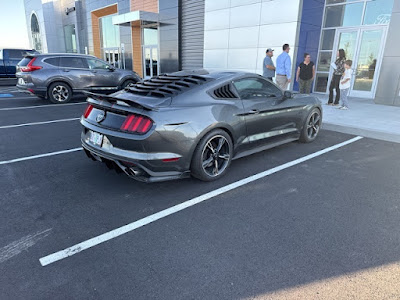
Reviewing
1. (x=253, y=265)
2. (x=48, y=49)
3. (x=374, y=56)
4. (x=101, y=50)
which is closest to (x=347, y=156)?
(x=253, y=265)

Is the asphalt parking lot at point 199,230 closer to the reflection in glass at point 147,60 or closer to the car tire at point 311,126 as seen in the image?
→ the car tire at point 311,126

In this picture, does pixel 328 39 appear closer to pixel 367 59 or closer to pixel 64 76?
pixel 367 59

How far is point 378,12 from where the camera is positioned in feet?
35.7

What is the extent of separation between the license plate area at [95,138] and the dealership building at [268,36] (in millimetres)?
10068

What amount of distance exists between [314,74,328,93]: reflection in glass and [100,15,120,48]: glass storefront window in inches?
657

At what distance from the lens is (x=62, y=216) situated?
3.18m

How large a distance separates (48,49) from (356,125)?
123 feet

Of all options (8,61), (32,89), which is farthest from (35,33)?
(32,89)

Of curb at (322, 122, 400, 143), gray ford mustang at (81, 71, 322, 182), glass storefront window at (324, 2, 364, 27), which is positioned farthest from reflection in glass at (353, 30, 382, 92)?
gray ford mustang at (81, 71, 322, 182)

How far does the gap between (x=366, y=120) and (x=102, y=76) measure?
355 inches

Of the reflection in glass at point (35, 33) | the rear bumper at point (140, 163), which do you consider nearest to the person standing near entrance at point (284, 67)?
the rear bumper at point (140, 163)

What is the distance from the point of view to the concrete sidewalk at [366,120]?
6.68 m

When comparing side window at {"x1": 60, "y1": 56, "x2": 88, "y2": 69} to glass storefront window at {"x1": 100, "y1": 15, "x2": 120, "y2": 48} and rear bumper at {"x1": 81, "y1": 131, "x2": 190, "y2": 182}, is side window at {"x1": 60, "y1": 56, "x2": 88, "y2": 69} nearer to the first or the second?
rear bumper at {"x1": 81, "y1": 131, "x2": 190, "y2": 182}

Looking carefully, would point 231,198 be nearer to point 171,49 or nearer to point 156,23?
point 171,49
